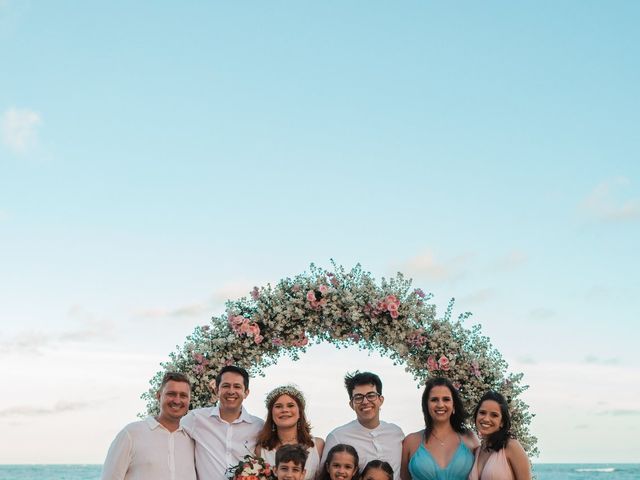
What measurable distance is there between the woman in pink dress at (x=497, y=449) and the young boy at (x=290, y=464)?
1.53 meters

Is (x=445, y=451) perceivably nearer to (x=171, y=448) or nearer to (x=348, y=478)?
(x=348, y=478)

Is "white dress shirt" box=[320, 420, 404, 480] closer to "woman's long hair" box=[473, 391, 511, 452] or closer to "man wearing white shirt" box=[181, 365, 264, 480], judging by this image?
"man wearing white shirt" box=[181, 365, 264, 480]

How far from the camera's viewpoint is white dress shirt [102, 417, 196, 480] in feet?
21.5

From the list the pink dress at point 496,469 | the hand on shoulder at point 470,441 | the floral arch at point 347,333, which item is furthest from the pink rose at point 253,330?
the pink dress at point 496,469

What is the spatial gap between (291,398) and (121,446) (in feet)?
4.80

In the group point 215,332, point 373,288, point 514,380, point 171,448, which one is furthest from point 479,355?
point 171,448

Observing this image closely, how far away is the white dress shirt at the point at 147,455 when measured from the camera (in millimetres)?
6543

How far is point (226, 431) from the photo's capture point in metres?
7.08

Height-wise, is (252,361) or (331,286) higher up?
(331,286)

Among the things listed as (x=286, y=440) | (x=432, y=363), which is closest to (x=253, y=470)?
(x=286, y=440)

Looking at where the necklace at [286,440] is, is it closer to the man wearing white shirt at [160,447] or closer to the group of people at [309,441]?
the group of people at [309,441]

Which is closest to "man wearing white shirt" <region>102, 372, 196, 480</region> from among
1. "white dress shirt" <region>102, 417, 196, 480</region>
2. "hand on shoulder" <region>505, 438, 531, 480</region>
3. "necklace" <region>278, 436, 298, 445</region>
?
"white dress shirt" <region>102, 417, 196, 480</region>

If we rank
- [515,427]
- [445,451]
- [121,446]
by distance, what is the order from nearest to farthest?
1. [121,446]
2. [445,451]
3. [515,427]

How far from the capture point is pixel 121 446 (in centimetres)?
655
